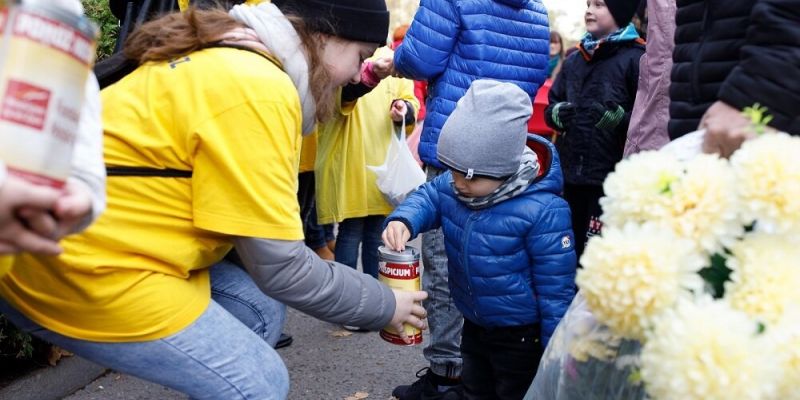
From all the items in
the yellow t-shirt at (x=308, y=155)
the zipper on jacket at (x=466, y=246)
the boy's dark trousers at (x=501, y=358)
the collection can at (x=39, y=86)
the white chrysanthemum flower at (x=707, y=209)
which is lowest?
the boy's dark trousers at (x=501, y=358)

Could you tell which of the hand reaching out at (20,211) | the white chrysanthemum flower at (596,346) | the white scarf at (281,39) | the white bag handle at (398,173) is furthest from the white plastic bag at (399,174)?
the hand reaching out at (20,211)

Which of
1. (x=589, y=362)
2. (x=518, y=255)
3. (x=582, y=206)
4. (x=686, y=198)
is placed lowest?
(x=582, y=206)

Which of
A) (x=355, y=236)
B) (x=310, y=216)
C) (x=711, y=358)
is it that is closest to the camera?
(x=711, y=358)

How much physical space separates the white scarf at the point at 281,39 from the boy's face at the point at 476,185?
31.7 inches

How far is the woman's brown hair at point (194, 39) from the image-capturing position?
2150mm

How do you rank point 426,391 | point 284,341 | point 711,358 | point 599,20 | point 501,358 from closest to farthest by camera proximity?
1. point 711,358
2. point 501,358
3. point 426,391
4. point 599,20
5. point 284,341

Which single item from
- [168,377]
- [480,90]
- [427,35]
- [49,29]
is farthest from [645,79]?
[49,29]

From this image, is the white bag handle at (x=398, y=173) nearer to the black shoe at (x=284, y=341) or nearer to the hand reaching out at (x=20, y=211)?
the black shoe at (x=284, y=341)

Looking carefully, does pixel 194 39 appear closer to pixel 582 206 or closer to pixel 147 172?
pixel 147 172

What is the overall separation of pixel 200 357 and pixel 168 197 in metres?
0.40

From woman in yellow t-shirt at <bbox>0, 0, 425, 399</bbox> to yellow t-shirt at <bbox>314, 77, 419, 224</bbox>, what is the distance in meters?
2.37

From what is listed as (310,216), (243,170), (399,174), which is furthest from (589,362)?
(310,216)

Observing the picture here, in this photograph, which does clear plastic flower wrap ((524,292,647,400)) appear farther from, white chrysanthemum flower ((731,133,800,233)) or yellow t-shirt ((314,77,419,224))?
yellow t-shirt ((314,77,419,224))

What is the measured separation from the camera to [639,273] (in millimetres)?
1424
